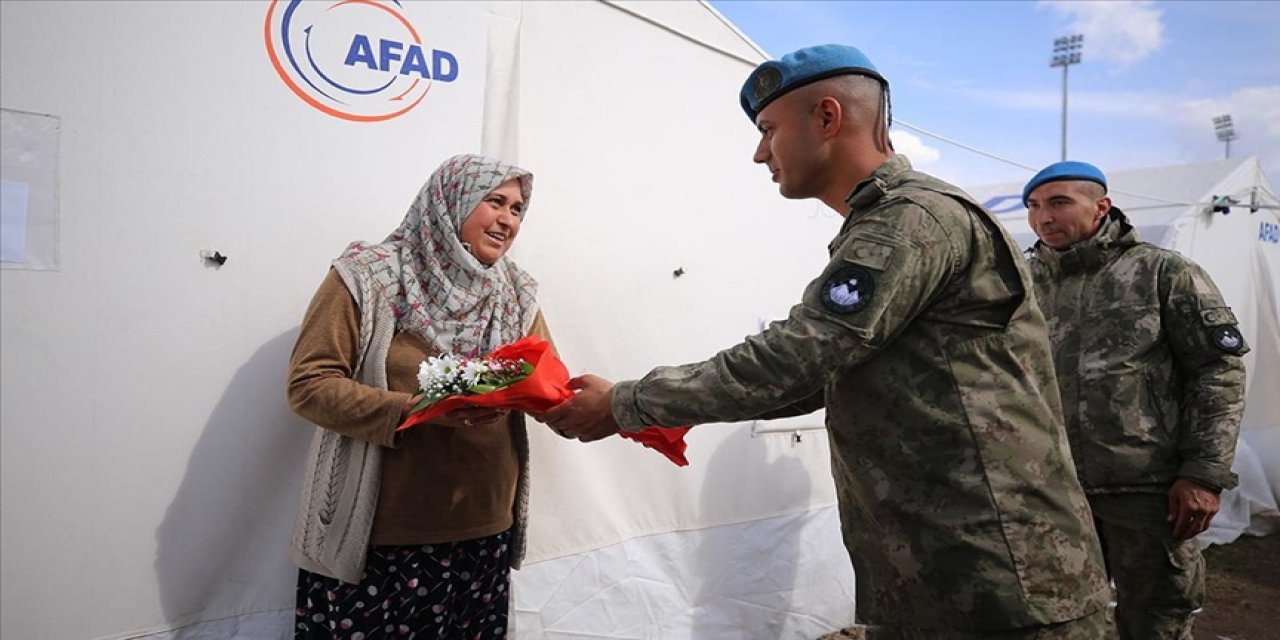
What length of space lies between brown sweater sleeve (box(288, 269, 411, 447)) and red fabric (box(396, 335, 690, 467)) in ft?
0.27

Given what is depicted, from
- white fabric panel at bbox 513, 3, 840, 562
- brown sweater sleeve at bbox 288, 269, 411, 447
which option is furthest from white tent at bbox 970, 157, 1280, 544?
brown sweater sleeve at bbox 288, 269, 411, 447

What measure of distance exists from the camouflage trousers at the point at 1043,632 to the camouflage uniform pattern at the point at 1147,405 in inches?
58.6

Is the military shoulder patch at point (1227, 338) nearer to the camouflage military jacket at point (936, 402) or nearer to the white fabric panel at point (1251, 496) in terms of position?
the camouflage military jacket at point (936, 402)

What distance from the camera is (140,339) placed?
7.31 ft

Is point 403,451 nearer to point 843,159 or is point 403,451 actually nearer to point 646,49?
point 843,159

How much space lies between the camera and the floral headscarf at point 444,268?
2.20m

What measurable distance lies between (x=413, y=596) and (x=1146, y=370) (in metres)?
2.87

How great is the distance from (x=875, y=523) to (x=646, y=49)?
2.38m

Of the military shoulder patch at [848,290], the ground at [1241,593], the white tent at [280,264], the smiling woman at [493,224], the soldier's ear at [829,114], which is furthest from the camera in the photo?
the ground at [1241,593]

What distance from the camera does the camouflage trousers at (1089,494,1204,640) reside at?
9.29 feet

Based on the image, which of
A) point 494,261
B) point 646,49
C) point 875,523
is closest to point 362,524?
point 494,261

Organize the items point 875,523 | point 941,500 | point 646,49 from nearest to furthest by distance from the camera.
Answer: point 941,500 < point 875,523 < point 646,49

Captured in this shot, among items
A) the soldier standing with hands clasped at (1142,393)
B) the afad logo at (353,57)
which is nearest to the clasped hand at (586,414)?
the afad logo at (353,57)

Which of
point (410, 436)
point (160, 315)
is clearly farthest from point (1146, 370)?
point (160, 315)
